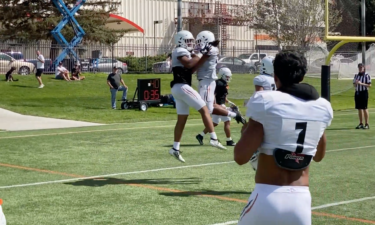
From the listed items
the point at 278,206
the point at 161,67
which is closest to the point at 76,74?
the point at 161,67

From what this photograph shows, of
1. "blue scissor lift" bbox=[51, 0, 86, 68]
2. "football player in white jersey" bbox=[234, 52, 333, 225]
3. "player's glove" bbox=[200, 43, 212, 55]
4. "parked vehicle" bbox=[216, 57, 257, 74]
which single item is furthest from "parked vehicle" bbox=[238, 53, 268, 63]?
"football player in white jersey" bbox=[234, 52, 333, 225]

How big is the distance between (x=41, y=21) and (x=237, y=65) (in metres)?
16.0

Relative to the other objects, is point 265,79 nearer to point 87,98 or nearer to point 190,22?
point 87,98

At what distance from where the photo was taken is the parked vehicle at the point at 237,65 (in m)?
33.2

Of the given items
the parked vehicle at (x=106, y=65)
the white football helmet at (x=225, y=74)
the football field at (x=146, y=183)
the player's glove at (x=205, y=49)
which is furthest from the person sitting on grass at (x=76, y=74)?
the player's glove at (x=205, y=49)

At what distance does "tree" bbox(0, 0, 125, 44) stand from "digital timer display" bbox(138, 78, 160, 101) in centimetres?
1966

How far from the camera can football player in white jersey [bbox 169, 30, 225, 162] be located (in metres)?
10.3

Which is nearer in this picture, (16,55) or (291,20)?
(291,20)

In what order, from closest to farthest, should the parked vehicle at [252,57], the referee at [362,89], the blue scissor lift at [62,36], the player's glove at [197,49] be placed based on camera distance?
1. the player's glove at [197,49]
2. the referee at [362,89]
3. the blue scissor lift at [62,36]
4. the parked vehicle at [252,57]

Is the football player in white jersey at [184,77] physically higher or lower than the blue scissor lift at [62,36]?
lower

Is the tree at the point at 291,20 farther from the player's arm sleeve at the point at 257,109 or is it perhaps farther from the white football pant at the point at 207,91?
the player's arm sleeve at the point at 257,109

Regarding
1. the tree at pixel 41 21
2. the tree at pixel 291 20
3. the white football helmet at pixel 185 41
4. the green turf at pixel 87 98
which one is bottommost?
the green turf at pixel 87 98

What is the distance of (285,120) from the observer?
420cm

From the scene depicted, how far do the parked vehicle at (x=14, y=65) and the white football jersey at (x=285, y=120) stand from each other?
33372 millimetres
